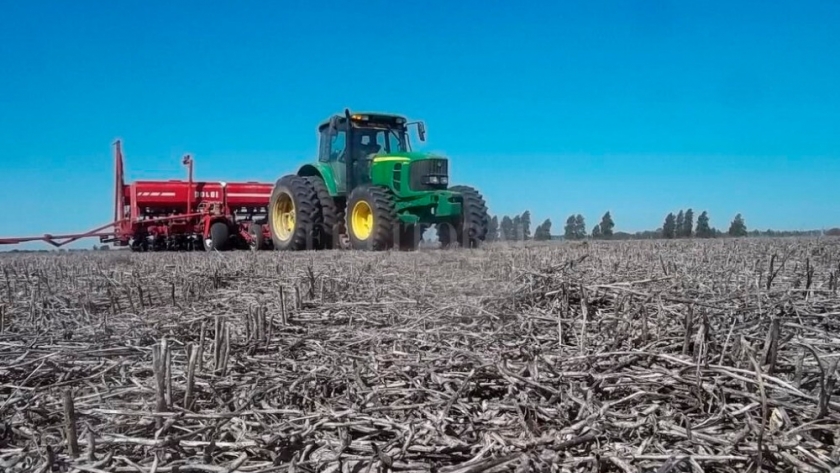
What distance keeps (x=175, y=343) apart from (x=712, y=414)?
2.03 metres

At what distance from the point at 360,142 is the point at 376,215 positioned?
242 cm

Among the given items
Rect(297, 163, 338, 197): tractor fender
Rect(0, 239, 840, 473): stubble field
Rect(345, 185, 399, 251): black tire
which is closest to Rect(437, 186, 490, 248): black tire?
Rect(345, 185, 399, 251): black tire

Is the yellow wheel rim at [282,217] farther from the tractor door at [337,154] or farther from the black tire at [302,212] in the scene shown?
the tractor door at [337,154]

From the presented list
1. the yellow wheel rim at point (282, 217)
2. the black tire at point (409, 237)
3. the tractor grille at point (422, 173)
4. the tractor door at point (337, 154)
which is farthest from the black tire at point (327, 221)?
the tractor grille at point (422, 173)

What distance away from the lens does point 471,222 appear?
35.8 ft

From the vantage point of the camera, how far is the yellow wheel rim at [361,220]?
11.4 meters

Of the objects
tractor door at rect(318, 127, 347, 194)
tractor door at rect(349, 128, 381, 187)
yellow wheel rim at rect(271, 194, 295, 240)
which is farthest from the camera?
yellow wheel rim at rect(271, 194, 295, 240)

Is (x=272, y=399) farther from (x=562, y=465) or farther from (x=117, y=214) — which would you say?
(x=117, y=214)

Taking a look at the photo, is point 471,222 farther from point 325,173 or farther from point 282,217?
point 282,217

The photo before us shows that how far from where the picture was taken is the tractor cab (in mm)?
12039

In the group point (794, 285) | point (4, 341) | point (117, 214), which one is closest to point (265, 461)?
point (4, 341)

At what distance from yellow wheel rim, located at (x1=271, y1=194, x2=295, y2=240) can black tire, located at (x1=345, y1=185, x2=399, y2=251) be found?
9.58ft

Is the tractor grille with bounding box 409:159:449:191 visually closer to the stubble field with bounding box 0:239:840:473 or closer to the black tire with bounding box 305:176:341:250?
the black tire with bounding box 305:176:341:250

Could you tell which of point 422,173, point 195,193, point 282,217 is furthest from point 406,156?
point 195,193
